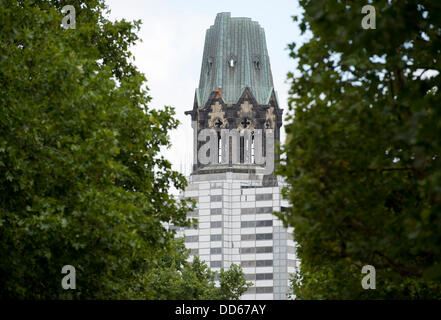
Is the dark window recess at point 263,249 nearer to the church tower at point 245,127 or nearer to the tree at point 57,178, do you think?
the church tower at point 245,127

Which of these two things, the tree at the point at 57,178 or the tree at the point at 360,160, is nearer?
the tree at the point at 360,160

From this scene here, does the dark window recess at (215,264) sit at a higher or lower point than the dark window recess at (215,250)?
lower

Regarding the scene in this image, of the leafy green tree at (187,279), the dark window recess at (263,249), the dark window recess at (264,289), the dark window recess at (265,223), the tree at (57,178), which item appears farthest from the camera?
the dark window recess at (265,223)

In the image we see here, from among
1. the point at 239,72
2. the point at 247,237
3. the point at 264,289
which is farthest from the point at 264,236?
the point at 239,72

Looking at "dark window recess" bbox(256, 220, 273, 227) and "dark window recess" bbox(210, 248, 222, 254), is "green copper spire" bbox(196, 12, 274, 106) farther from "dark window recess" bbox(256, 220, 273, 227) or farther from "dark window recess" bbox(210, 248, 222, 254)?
"dark window recess" bbox(210, 248, 222, 254)

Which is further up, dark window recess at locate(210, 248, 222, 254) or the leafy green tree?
dark window recess at locate(210, 248, 222, 254)

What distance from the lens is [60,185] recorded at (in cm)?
3359

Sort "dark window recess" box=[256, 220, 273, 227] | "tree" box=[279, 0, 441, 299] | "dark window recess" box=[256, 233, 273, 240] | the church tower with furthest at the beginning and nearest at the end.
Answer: "dark window recess" box=[256, 220, 273, 227]
the church tower
"dark window recess" box=[256, 233, 273, 240]
"tree" box=[279, 0, 441, 299]

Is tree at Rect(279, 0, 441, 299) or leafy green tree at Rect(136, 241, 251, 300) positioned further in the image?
leafy green tree at Rect(136, 241, 251, 300)

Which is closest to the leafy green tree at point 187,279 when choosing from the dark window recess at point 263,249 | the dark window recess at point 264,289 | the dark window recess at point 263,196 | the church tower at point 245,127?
the dark window recess at point 264,289

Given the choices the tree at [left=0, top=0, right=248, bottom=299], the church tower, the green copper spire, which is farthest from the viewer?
the green copper spire

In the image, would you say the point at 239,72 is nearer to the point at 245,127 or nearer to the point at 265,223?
the point at 245,127

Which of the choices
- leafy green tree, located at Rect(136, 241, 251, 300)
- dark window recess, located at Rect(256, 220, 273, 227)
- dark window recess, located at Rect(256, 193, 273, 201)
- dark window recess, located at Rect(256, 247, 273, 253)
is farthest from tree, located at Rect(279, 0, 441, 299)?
dark window recess, located at Rect(256, 193, 273, 201)

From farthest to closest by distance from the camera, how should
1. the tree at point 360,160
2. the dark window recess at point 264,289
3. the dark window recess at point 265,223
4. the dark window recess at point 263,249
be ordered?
the dark window recess at point 265,223 → the dark window recess at point 263,249 → the dark window recess at point 264,289 → the tree at point 360,160
